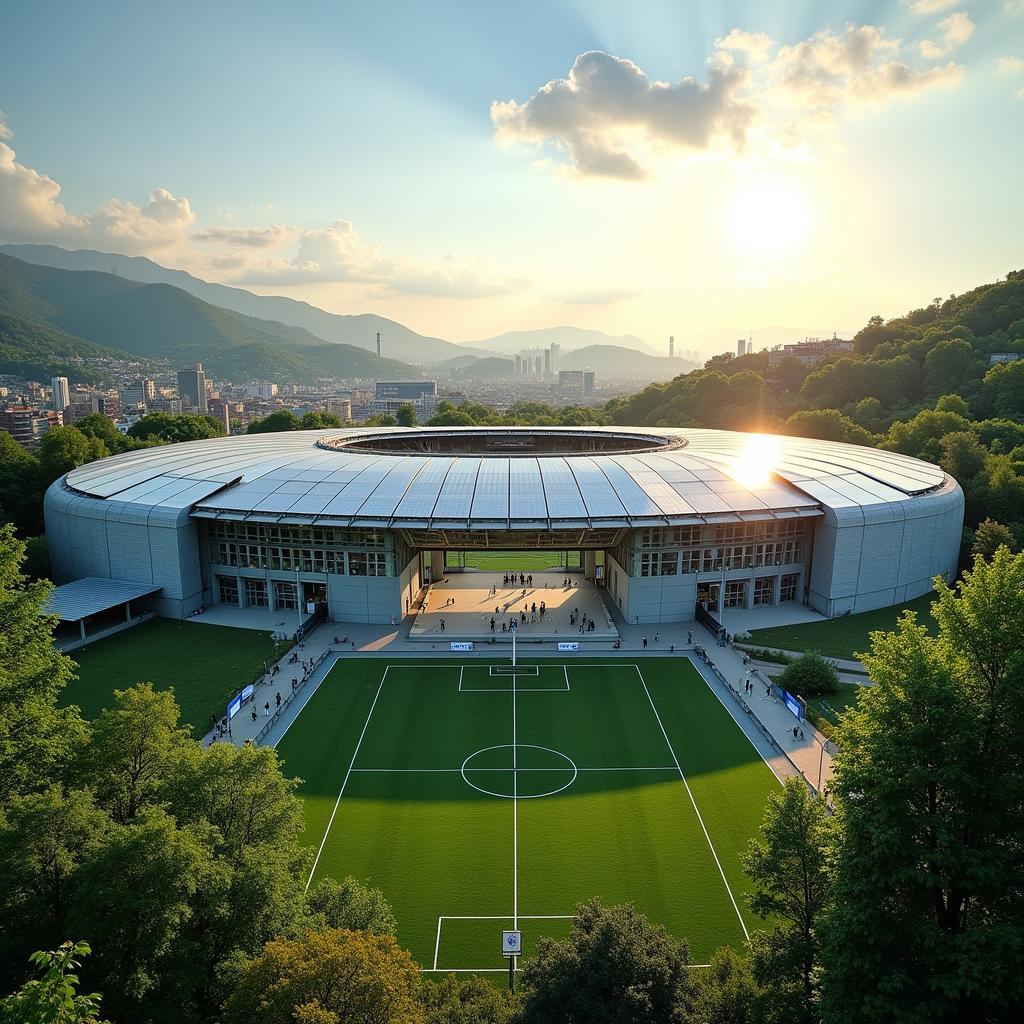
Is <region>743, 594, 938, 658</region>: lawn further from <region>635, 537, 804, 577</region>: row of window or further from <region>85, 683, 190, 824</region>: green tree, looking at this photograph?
<region>85, 683, 190, 824</region>: green tree

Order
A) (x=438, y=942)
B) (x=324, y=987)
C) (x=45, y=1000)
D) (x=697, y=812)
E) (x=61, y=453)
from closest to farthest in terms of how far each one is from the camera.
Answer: (x=45, y=1000) < (x=324, y=987) < (x=438, y=942) < (x=697, y=812) < (x=61, y=453)

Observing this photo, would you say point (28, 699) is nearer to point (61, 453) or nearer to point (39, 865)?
point (39, 865)

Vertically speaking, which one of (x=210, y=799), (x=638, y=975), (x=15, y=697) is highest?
(x=15, y=697)

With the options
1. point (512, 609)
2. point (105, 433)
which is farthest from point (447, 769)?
point (105, 433)

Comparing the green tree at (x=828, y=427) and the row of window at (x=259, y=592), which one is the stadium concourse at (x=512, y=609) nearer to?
the row of window at (x=259, y=592)

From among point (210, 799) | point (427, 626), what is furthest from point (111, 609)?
point (210, 799)

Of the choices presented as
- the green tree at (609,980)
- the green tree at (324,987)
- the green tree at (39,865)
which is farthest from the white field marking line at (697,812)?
the green tree at (39,865)

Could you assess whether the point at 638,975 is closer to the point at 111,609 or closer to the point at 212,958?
the point at 212,958
